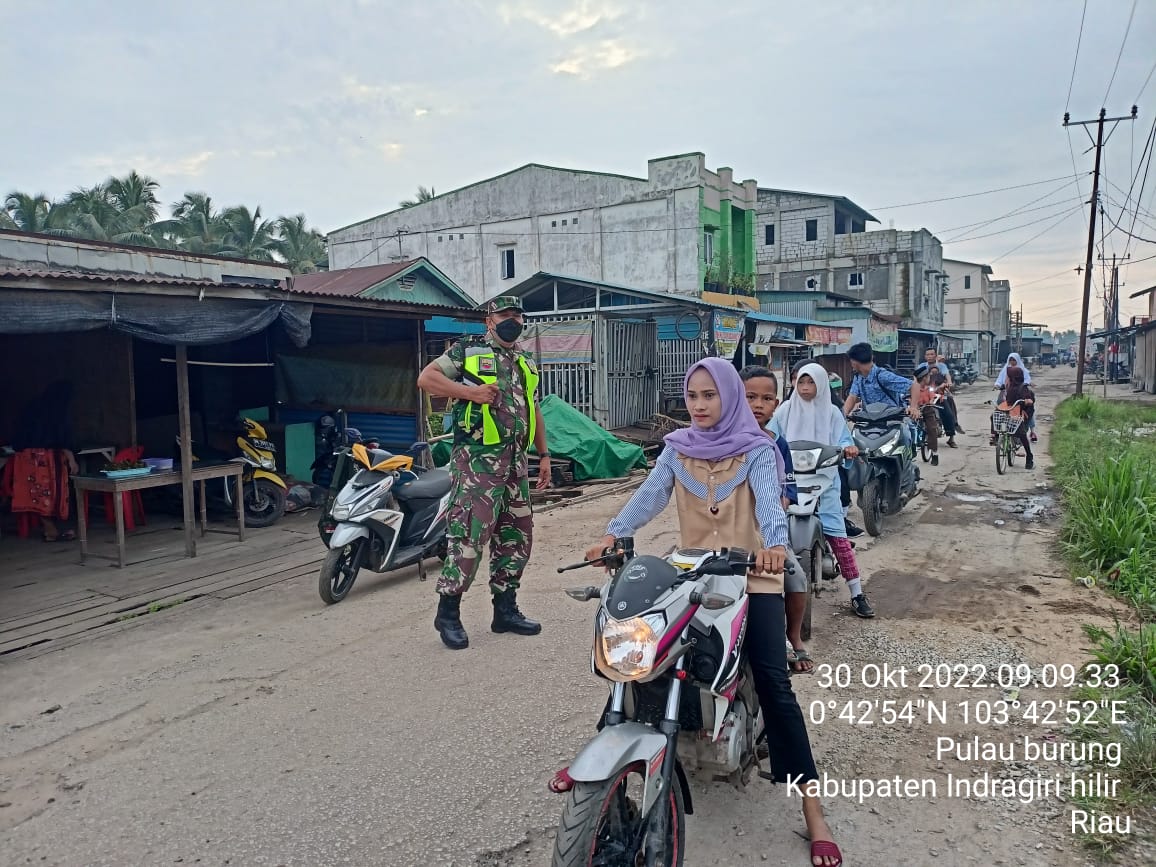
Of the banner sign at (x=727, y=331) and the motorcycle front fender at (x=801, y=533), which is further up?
the banner sign at (x=727, y=331)

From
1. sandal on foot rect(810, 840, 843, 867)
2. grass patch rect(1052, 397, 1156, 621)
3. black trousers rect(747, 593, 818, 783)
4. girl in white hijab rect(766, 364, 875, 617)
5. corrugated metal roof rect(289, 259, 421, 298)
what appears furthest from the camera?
corrugated metal roof rect(289, 259, 421, 298)

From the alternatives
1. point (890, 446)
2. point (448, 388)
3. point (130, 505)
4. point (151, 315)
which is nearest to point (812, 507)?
point (448, 388)

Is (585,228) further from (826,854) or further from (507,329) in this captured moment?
(826,854)

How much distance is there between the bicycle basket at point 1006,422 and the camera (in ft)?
34.3

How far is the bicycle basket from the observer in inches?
412

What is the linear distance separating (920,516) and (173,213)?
33.1 metres

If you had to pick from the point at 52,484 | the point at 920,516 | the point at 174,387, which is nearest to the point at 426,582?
the point at 52,484

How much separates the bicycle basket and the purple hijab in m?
9.28

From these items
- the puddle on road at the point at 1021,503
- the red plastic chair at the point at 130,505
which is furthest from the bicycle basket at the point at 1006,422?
the red plastic chair at the point at 130,505

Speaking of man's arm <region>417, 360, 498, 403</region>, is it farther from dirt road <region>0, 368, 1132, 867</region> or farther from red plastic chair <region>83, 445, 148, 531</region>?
red plastic chair <region>83, 445, 148, 531</region>

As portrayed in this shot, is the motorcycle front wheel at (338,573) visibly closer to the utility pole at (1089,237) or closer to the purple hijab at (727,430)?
the purple hijab at (727,430)

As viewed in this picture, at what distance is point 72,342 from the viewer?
8.45 m

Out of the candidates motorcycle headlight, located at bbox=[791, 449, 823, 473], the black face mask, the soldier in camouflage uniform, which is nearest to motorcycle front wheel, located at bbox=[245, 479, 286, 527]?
the soldier in camouflage uniform

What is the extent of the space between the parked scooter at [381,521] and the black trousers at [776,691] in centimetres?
332
